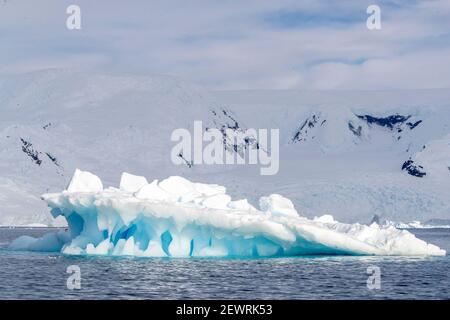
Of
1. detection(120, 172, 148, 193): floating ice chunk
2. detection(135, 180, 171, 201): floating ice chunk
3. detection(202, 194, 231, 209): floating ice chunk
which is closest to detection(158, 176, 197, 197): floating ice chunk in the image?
detection(135, 180, 171, 201): floating ice chunk

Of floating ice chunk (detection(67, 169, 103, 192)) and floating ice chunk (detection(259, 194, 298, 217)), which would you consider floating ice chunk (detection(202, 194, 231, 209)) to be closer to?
floating ice chunk (detection(259, 194, 298, 217))

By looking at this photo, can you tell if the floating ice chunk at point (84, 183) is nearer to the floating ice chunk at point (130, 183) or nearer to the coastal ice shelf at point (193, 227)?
the coastal ice shelf at point (193, 227)

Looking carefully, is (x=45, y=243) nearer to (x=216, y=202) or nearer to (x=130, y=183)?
(x=130, y=183)

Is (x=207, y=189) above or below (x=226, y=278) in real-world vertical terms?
above

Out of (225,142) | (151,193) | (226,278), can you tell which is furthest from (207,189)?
(225,142)

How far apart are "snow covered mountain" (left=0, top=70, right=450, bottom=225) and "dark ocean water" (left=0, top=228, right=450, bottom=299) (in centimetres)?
4218

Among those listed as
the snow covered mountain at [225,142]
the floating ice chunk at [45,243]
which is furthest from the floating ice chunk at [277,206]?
the snow covered mountain at [225,142]

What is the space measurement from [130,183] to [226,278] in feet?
38.5

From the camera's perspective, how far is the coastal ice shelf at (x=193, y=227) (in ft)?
119

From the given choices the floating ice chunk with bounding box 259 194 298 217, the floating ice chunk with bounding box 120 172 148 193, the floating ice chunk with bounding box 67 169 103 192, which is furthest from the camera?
the floating ice chunk with bounding box 120 172 148 193

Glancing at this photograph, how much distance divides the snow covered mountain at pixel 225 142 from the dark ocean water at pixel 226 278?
42.2 metres

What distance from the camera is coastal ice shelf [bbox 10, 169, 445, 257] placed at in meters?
36.2

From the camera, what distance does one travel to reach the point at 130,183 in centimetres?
4141

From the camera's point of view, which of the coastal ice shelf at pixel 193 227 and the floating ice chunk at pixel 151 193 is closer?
the coastal ice shelf at pixel 193 227
